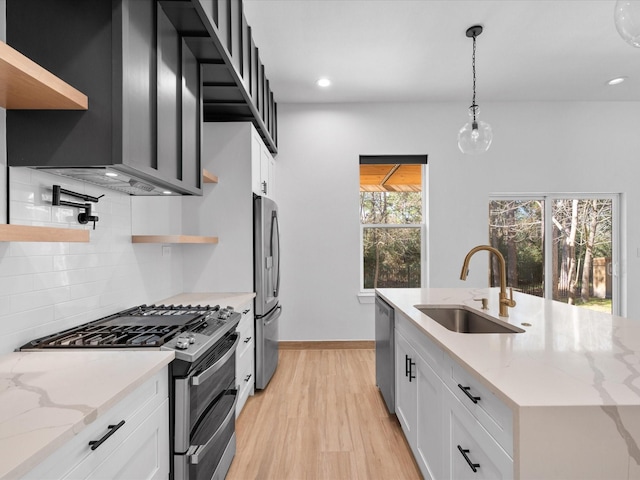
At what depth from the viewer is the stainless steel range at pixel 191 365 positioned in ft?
4.73

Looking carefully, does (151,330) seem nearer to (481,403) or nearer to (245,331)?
(245,331)

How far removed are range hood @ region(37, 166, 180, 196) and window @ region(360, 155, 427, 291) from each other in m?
2.97

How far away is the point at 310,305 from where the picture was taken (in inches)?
176

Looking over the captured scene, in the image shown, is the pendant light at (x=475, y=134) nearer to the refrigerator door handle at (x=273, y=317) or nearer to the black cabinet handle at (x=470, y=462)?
the refrigerator door handle at (x=273, y=317)

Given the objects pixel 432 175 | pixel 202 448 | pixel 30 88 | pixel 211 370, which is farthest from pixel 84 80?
pixel 432 175

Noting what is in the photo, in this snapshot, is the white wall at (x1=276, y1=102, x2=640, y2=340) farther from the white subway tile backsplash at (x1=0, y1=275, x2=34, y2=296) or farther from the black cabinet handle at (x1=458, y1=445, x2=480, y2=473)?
the black cabinet handle at (x1=458, y1=445, x2=480, y2=473)

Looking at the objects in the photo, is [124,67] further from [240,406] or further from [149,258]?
[240,406]

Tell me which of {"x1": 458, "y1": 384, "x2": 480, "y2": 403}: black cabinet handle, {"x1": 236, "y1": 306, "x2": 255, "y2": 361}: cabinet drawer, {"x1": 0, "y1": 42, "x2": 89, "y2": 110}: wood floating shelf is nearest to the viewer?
{"x1": 0, "y1": 42, "x2": 89, "y2": 110}: wood floating shelf

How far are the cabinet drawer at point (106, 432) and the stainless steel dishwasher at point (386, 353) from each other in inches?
60.6

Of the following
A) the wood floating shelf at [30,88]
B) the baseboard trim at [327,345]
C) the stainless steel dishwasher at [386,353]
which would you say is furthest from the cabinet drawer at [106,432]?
the baseboard trim at [327,345]

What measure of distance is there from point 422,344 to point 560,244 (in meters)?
3.76

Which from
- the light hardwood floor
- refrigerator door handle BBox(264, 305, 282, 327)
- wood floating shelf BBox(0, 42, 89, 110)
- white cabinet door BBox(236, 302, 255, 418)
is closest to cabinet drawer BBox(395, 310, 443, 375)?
the light hardwood floor

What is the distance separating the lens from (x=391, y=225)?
4.68 meters

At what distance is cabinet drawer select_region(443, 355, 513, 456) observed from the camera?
992mm
